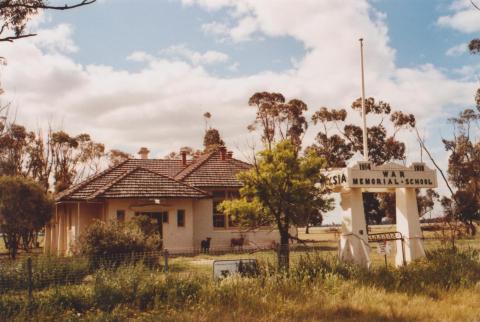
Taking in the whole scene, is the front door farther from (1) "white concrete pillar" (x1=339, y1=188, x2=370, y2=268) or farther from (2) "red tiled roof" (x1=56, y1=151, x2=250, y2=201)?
(1) "white concrete pillar" (x1=339, y1=188, x2=370, y2=268)

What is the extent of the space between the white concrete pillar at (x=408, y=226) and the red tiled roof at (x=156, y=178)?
11.3 m

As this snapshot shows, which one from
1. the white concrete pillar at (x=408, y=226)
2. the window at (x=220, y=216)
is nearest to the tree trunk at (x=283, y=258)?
the white concrete pillar at (x=408, y=226)

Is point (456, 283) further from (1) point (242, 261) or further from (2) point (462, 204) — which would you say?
(2) point (462, 204)

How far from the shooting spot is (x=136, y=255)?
1647cm

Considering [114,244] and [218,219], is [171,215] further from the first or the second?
[114,244]

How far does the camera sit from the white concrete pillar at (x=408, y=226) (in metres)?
15.9

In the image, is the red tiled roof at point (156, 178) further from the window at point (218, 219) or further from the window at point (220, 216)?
the window at point (218, 219)

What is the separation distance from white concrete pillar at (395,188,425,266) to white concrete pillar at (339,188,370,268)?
176 centimetres

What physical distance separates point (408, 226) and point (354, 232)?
218 centimetres

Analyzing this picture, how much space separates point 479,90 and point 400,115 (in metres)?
13.1

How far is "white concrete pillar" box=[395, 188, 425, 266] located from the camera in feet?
52.1

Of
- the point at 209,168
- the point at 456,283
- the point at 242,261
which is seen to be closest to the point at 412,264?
the point at 456,283

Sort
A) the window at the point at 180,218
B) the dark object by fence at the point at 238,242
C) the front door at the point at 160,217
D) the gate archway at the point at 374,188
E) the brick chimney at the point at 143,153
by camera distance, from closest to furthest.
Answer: the gate archway at the point at 374,188, the front door at the point at 160,217, the window at the point at 180,218, the dark object by fence at the point at 238,242, the brick chimney at the point at 143,153

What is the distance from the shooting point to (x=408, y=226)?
636 inches
